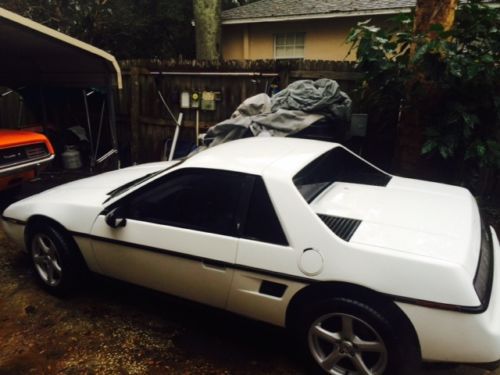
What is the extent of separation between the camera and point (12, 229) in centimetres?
347

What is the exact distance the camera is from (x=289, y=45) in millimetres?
11156

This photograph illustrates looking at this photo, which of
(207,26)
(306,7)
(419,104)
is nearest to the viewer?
(419,104)

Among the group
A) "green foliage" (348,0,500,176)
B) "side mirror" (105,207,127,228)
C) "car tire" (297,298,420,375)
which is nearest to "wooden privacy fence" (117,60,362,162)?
"green foliage" (348,0,500,176)

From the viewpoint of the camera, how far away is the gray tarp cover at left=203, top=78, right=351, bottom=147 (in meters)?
5.04

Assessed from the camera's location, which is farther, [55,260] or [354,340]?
[55,260]

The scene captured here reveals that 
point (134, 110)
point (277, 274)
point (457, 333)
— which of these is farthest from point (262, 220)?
point (134, 110)

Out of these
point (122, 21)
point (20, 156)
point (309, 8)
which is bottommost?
point (20, 156)

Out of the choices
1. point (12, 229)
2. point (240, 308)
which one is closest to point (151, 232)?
point (240, 308)

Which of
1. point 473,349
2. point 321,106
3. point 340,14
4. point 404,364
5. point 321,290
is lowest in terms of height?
point 404,364

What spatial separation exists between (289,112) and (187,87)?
2820 millimetres

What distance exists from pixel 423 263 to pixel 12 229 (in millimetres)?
3437

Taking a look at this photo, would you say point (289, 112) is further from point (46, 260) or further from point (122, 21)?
point (122, 21)

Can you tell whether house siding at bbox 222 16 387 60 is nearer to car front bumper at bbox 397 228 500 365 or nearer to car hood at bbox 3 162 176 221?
car hood at bbox 3 162 176 221

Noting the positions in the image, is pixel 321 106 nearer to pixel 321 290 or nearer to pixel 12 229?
pixel 321 290
